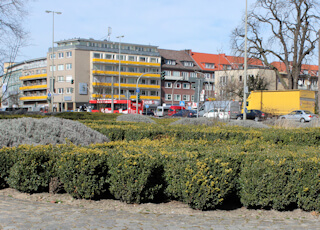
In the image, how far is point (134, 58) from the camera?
92.8 meters

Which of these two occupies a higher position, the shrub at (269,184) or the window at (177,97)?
the window at (177,97)

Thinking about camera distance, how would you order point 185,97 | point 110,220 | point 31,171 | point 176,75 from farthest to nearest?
point 185,97
point 176,75
point 31,171
point 110,220

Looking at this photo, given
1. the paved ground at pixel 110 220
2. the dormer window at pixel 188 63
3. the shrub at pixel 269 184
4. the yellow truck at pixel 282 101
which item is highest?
the dormer window at pixel 188 63

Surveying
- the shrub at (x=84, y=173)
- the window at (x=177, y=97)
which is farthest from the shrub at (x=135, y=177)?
the window at (x=177, y=97)

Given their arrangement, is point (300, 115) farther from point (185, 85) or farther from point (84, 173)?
point (185, 85)

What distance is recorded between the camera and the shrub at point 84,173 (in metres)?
6.56

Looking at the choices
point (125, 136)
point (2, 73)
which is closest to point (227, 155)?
point (125, 136)

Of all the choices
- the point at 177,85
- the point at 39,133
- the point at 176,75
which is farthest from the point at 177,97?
the point at 39,133

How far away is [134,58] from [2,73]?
74793 millimetres

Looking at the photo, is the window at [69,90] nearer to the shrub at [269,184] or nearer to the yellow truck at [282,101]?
the yellow truck at [282,101]

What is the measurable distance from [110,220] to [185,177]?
1.47 m

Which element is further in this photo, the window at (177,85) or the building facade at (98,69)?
the window at (177,85)

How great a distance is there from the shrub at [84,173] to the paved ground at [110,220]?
41cm

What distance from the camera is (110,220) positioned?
554 cm
